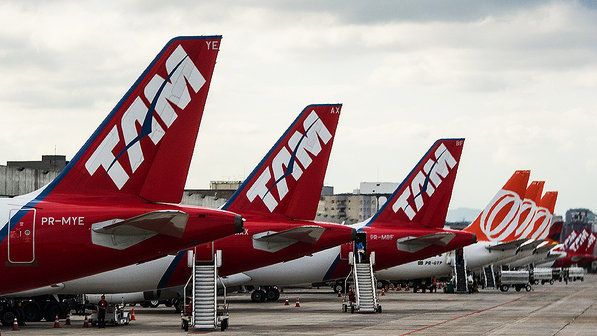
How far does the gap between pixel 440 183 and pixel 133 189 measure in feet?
121

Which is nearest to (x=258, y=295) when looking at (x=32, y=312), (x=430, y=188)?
(x=430, y=188)

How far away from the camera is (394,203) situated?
65188 mm

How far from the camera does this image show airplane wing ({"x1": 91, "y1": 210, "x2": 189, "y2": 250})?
1150 inches

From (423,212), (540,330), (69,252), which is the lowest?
(540,330)

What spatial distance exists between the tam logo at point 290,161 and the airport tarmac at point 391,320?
5.95 meters

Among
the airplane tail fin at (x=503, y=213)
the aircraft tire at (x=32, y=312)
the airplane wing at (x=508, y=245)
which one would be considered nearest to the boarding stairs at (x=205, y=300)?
the aircraft tire at (x=32, y=312)

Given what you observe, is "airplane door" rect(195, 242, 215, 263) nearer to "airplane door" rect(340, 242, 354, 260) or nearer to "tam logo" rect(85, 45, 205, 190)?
"tam logo" rect(85, 45, 205, 190)

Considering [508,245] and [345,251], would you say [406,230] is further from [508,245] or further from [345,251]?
[508,245]

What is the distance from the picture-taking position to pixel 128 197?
99.6ft

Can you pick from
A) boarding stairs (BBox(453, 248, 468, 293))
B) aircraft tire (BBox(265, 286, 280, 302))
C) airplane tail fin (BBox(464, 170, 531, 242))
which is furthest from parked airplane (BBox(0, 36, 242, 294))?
airplane tail fin (BBox(464, 170, 531, 242))

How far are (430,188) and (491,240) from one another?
30.0 meters

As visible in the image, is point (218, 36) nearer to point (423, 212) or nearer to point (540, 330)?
point (540, 330)

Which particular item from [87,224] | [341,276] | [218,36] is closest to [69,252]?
[87,224]

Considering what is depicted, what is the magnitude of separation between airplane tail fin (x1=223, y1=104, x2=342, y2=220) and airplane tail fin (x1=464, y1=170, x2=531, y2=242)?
4317cm
